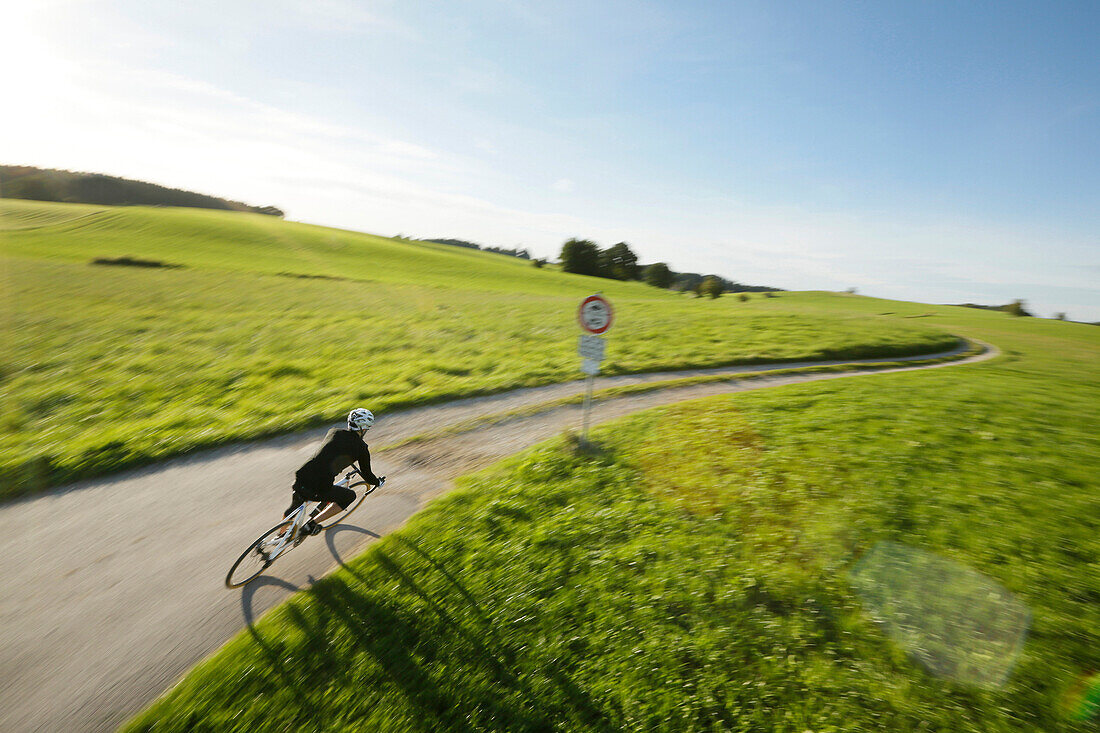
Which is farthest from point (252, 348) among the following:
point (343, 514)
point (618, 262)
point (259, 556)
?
Result: point (618, 262)

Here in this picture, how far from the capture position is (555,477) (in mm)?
8484

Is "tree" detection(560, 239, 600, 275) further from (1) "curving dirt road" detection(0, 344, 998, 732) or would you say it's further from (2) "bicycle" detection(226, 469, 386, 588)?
(2) "bicycle" detection(226, 469, 386, 588)

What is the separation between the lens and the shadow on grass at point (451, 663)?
438 cm

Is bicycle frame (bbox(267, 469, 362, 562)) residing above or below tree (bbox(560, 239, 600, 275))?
below

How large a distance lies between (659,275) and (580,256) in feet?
58.7

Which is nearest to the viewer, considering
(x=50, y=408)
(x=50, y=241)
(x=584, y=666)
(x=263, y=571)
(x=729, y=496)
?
(x=584, y=666)

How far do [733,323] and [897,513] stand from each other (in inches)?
861

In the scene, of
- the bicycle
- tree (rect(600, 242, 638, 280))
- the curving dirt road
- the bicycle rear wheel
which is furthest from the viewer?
tree (rect(600, 242, 638, 280))

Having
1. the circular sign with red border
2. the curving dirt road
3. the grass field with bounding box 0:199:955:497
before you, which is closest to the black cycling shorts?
the curving dirt road

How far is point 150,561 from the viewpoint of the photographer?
655cm

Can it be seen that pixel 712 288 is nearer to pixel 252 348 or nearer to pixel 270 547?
pixel 252 348

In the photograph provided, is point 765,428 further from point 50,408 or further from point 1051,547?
point 50,408

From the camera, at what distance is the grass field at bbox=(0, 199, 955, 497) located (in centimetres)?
1075

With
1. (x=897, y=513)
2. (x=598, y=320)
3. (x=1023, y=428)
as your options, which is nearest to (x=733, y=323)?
(x=1023, y=428)
